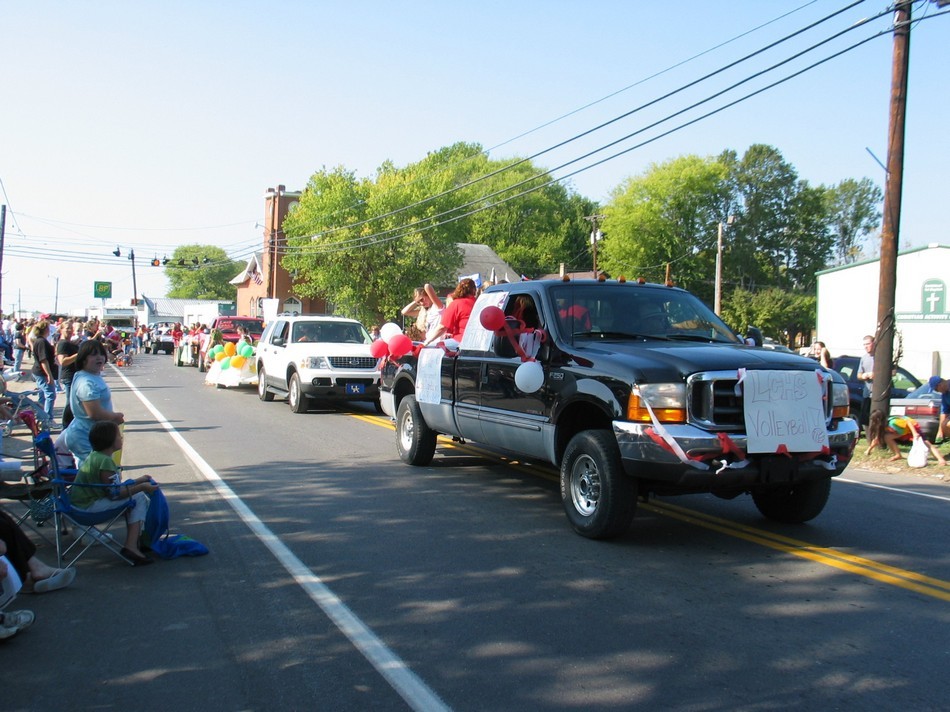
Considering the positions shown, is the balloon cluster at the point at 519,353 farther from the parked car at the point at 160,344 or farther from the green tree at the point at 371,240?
the parked car at the point at 160,344

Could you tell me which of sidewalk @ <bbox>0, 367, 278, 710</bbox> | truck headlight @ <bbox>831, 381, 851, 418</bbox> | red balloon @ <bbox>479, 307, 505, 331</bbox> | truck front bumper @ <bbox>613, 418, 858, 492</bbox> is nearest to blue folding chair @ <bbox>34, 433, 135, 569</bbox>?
sidewalk @ <bbox>0, 367, 278, 710</bbox>

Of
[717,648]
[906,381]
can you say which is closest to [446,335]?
[717,648]

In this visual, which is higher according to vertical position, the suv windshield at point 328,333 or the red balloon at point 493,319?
the red balloon at point 493,319

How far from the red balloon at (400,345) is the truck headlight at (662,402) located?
471 cm

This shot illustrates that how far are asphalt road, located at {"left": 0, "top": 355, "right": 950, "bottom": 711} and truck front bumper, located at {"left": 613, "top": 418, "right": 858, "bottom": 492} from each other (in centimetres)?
62

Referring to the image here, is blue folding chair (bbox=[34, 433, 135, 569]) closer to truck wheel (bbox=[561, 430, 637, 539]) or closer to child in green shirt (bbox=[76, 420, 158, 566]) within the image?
child in green shirt (bbox=[76, 420, 158, 566])

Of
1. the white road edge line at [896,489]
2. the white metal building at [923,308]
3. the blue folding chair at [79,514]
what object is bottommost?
the white road edge line at [896,489]

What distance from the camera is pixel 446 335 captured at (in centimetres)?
987

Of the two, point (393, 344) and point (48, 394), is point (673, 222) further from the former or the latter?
point (393, 344)

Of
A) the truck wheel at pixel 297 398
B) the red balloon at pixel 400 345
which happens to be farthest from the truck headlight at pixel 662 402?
the truck wheel at pixel 297 398

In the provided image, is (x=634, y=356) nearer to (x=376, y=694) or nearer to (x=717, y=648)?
(x=717, y=648)

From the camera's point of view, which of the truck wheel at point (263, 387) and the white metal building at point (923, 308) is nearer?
the truck wheel at point (263, 387)

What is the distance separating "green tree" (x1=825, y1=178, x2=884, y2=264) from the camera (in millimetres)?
89750

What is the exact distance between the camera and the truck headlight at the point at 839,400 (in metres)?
6.82
